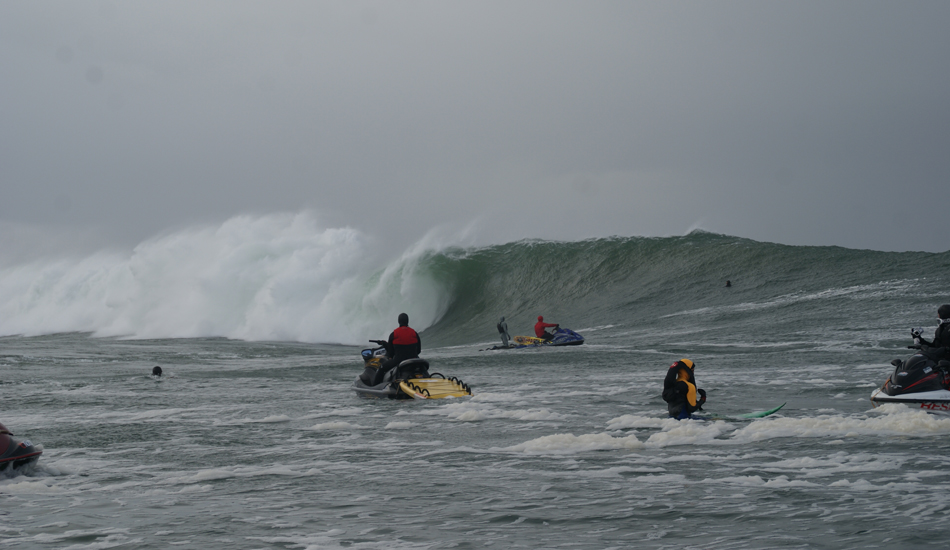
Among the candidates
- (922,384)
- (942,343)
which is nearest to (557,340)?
(942,343)

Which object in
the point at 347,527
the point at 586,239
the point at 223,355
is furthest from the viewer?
the point at 586,239

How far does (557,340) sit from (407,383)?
41.3ft

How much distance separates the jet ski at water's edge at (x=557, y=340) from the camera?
84.8 ft

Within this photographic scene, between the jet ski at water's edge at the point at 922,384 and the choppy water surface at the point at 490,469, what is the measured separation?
25 cm

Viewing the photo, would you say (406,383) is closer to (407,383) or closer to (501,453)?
(407,383)

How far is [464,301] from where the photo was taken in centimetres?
4041

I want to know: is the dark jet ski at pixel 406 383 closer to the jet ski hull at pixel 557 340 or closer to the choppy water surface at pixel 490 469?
the choppy water surface at pixel 490 469

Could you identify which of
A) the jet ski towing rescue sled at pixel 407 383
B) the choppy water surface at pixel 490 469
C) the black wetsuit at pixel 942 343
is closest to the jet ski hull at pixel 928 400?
the choppy water surface at pixel 490 469

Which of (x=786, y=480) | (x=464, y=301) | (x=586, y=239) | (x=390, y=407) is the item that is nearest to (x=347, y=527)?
(x=786, y=480)

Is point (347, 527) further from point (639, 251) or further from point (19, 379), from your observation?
point (639, 251)

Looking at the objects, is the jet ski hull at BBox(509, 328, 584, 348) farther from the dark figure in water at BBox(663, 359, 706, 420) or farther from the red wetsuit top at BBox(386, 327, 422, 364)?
the dark figure in water at BBox(663, 359, 706, 420)

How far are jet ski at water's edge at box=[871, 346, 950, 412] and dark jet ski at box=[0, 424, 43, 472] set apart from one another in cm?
966

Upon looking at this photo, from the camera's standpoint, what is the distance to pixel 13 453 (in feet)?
25.1

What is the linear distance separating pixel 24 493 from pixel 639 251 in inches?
1432
